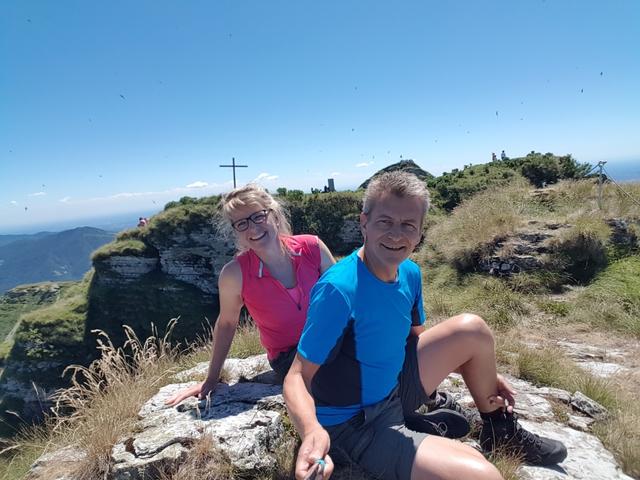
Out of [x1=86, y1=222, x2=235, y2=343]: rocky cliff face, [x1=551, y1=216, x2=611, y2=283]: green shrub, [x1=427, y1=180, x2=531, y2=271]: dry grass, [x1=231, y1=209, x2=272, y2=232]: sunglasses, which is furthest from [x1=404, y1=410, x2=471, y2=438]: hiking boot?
[x1=86, y1=222, x2=235, y2=343]: rocky cliff face

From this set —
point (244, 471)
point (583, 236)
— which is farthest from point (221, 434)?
point (583, 236)

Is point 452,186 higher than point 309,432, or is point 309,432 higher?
point 452,186

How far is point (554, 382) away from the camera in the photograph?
3.37 metres

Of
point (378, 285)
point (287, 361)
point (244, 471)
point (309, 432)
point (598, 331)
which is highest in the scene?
point (378, 285)

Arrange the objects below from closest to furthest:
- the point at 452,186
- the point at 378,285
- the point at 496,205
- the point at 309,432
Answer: the point at 309,432, the point at 378,285, the point at 496,205, the point at 452,186

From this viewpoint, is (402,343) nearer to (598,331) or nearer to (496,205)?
(598,331)

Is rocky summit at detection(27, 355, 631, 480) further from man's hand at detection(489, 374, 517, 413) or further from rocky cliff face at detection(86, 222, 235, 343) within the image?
rocky cliff face at detection(86, 222, 235, 343)

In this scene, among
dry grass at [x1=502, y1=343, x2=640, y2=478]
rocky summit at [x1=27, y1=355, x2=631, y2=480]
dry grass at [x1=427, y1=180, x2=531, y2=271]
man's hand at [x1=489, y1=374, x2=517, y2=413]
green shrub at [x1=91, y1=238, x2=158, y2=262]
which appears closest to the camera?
rocky summit at [x1=27, y1=355, x2=631, y2=480]

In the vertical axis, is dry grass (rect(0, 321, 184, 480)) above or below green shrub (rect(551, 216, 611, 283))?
below

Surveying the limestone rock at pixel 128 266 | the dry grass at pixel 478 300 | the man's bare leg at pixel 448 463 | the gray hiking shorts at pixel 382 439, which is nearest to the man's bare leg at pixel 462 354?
the gray hiking shorts at pixel 382 439

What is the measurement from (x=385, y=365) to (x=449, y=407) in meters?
1.00

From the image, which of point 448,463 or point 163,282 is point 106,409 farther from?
point 163,282

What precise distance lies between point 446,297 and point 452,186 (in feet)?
32.2

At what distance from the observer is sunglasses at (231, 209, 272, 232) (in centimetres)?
261
